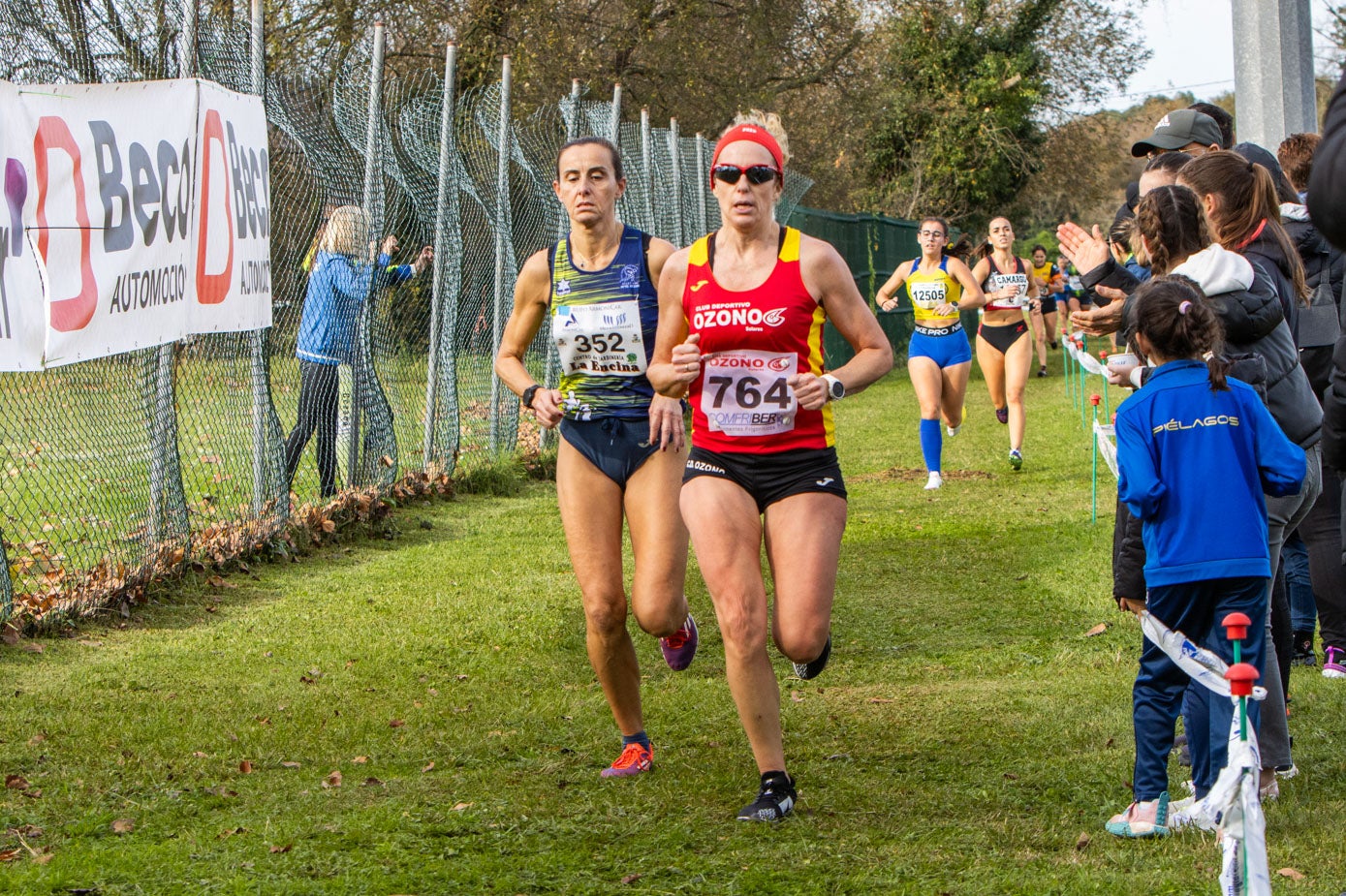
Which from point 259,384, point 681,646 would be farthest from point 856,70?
point 681,646

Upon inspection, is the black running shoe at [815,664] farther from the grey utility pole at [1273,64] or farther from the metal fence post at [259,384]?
the metal fence post at [259,384]

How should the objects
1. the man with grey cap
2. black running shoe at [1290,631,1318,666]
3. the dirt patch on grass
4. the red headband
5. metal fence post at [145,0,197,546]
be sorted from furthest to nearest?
the dirt patch on grass < metal fence post at [145,0,197,546] < black running shoe at [1290,631,1318,666] < the man with grey cap < the red headband

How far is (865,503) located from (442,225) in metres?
3.79

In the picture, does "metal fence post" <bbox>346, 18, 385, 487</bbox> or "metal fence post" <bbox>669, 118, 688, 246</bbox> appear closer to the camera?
"metal fence post" <bbox>346, 18, 385, 487</bbox>

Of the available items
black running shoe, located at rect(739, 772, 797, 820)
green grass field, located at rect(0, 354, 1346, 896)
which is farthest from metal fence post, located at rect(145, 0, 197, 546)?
black running shoe, located at rect(739, 772, 797, 820)

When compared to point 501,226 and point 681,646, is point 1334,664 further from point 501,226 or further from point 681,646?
point 501,226

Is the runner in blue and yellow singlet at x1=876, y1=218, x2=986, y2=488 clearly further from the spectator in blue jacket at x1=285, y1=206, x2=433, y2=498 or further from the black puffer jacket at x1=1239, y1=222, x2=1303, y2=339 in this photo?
the black puffer jacket at x1=1239, y1=222, x2=1303, y2=339

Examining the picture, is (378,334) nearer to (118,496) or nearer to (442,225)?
(442,225)

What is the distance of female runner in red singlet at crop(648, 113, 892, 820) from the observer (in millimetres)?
4617

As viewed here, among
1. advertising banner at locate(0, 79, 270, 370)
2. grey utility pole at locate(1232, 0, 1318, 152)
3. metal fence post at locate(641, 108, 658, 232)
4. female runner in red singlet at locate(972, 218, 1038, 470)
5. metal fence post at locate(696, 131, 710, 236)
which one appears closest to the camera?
advertising banner at locate(0, 79, 270, 370)

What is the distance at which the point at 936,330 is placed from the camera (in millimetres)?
12688

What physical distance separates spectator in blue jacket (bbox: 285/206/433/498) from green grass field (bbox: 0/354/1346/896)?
130cm

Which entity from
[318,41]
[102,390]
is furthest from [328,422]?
[318,41]

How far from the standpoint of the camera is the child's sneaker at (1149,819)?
4301 millimetres
